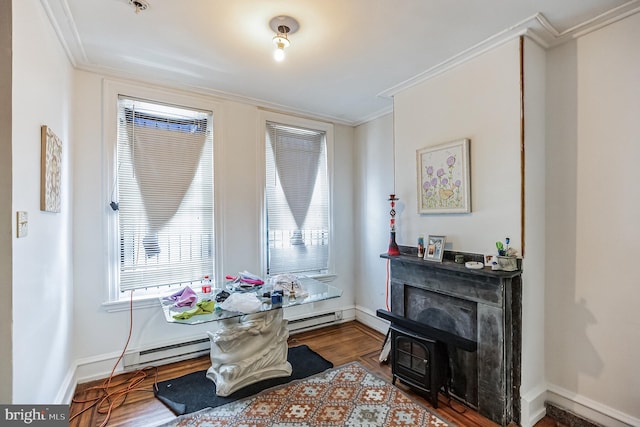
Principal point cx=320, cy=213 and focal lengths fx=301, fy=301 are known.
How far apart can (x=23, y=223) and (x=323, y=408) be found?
207cm

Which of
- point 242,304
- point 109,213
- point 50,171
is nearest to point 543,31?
point 242,304

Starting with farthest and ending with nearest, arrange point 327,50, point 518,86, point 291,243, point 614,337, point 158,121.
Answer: point 291,243, point 158,121, point 327,50, point 518,86, point 614,337

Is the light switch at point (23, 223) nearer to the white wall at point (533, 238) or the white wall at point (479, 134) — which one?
the white wall at point (479, 134)

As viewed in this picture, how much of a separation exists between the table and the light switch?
1.04 meters

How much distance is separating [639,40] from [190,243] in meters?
3.56

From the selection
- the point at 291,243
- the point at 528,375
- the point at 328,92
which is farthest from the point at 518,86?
the point at 291,243

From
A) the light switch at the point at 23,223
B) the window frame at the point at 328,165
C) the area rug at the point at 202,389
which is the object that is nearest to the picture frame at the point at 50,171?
the light switch at the point at 23,223

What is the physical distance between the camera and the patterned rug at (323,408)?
199cm

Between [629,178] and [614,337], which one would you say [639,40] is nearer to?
[629,178]

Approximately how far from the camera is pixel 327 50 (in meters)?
2.23

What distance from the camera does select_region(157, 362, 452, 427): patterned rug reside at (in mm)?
1989

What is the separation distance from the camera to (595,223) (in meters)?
1.91

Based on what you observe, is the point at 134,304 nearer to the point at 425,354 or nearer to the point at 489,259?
the point at 425,354

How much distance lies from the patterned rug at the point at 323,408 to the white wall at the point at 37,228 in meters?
0.88
